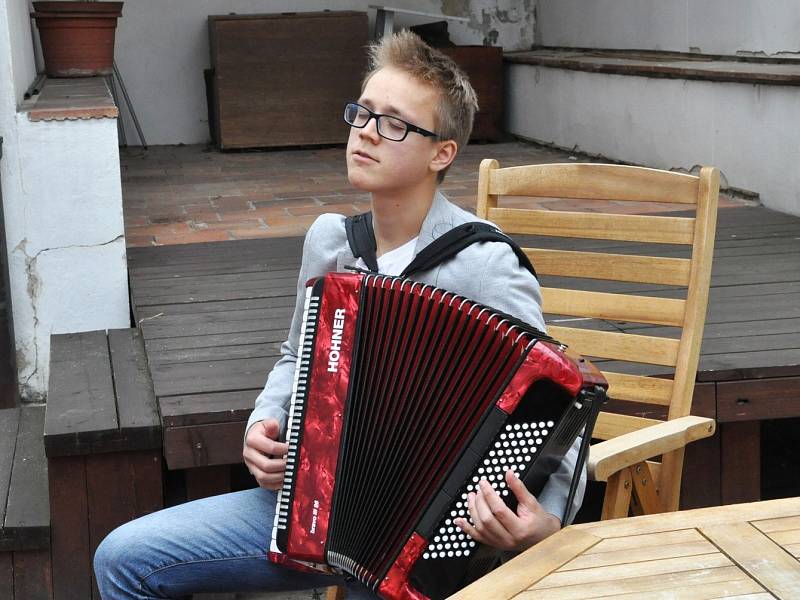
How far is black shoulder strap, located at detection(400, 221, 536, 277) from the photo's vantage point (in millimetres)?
1824

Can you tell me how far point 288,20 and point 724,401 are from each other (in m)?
5.39

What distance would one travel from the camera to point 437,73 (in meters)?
1.86

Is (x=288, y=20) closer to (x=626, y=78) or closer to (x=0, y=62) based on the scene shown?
(x=626, y=78)

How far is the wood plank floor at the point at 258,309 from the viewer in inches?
107

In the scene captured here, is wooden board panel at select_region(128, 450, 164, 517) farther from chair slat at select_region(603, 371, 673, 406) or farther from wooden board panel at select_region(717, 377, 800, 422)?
wooden board panel at select_region(717, 377, 800, 422)

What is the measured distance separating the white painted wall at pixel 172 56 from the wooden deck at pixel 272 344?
3.69 metres

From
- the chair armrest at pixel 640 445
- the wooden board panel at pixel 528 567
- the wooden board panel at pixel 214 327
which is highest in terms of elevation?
the wooden board panel at pixel 528 567

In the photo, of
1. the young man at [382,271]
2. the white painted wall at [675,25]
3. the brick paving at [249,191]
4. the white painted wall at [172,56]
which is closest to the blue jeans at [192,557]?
the young man at [382,271]

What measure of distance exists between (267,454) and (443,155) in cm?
57

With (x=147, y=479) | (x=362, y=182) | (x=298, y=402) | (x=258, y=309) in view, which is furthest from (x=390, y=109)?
(x=258, y=309)

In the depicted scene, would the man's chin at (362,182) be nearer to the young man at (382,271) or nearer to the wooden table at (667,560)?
the young man at (382,271)

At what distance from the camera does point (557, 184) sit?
7.77 feet

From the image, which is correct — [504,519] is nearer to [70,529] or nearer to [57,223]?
[70,529]

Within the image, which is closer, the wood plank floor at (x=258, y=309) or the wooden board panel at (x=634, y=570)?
the wooden board panel at (x=634, y=570)
